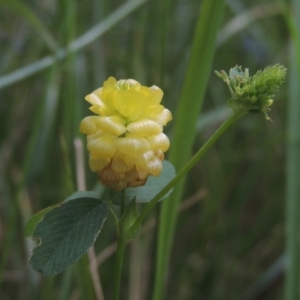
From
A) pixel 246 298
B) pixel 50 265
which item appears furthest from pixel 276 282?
pixel 50 265

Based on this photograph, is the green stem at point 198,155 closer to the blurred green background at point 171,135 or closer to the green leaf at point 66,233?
the green leaf at point 66,233

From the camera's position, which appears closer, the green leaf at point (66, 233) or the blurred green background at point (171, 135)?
the green leaf at point (66, 233)

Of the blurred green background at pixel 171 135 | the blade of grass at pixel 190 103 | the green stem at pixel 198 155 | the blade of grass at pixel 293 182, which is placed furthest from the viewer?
the blurred green background at pixel 171 135

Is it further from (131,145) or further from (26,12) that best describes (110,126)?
(26,12)

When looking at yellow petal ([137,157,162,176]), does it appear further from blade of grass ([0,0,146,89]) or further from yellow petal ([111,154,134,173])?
blade of grass ([0,0,146,89])

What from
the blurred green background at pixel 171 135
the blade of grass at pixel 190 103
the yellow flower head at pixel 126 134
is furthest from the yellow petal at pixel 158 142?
the blurred green background at pixel 171 135

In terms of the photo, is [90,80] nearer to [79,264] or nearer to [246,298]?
[246,298]

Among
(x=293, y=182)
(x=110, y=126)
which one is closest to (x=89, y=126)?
(x=110, y=126)

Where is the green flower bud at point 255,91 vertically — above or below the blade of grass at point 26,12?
below
